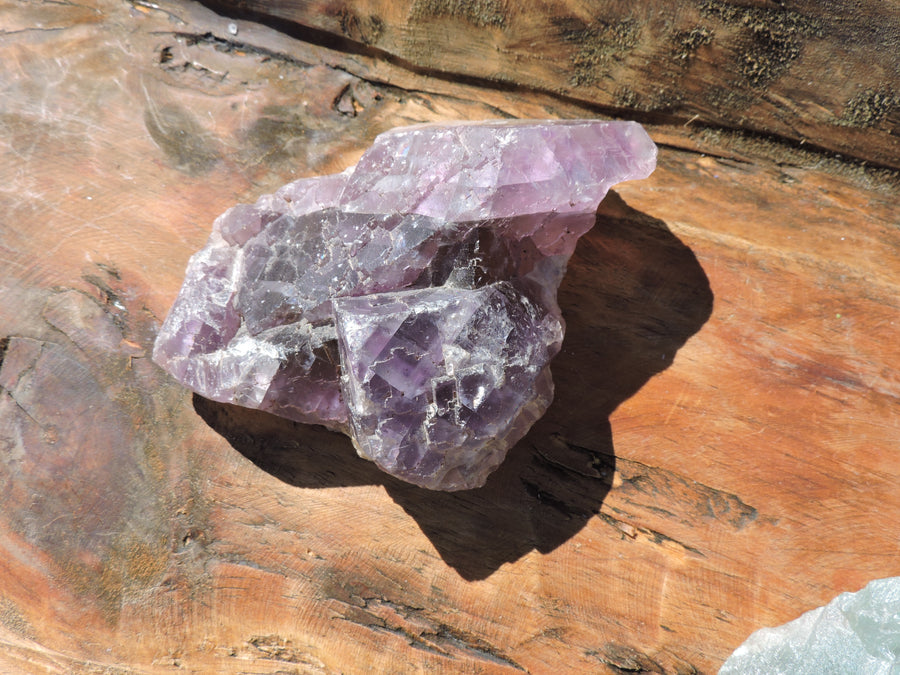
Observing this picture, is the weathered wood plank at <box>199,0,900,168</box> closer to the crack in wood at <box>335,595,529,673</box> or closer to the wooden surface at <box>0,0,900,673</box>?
the wooden surface at <box>0,0,900,673</box>

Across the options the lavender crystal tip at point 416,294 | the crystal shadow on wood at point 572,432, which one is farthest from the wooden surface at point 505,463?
the lavender crystal tip at point 416,294

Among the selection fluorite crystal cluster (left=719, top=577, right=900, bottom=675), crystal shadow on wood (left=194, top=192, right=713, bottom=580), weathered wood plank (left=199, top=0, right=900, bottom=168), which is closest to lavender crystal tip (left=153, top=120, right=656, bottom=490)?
crystal shadow on wood (left=194, top=192, right=713, bottom=580)

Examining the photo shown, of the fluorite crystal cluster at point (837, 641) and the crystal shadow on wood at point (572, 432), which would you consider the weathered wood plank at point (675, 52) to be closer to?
the crystal shadow on wood at point (572, 432)

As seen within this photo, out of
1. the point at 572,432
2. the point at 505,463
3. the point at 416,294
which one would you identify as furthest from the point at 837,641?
the point at 416,294

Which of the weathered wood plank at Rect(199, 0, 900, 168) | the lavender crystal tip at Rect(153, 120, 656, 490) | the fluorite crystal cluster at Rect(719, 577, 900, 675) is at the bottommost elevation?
the fluorite crystal cluster at Rect(719, 577, 900, 675)

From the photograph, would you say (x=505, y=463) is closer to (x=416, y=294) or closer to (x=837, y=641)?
(x=416, y=294)
